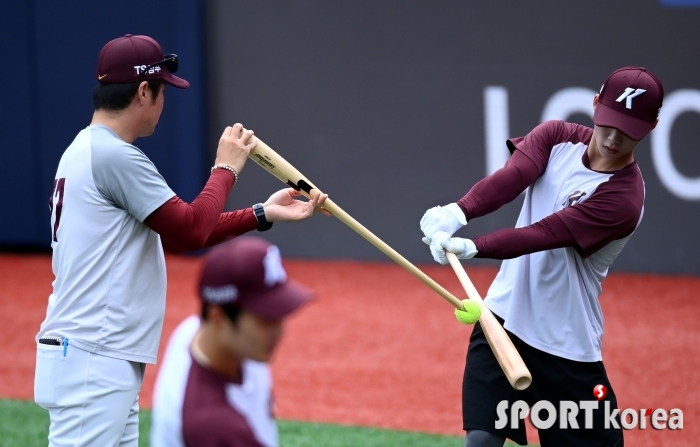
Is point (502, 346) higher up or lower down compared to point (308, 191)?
lower down

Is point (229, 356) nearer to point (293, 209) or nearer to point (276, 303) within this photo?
point (276, 303)

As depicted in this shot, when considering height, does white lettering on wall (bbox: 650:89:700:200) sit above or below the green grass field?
above

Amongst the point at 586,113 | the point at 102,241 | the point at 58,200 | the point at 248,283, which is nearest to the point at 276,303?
the point at 248,283

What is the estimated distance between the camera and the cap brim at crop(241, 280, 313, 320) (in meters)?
2.26

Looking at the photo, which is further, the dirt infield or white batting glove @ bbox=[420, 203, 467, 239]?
the dirt infield

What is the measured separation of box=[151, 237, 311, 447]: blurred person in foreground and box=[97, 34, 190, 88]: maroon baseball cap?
1.36 m

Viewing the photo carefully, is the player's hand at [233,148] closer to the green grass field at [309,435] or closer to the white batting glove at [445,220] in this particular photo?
the white batting glove at [445,220]

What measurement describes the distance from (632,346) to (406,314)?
200cm

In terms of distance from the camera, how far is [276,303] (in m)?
2.27

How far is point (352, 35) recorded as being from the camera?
31.3 ft

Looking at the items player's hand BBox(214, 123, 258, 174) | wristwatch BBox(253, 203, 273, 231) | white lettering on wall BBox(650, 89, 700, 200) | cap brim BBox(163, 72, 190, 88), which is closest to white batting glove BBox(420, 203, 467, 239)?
wristwatch BBox(253, 203, 273, 231)

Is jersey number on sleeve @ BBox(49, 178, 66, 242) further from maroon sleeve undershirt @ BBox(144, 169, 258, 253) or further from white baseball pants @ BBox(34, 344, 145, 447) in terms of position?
white baseball pants @ BBox(34, 344, 145, 447)

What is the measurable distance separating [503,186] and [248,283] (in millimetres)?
1925

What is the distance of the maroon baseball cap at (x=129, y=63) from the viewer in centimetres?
342
